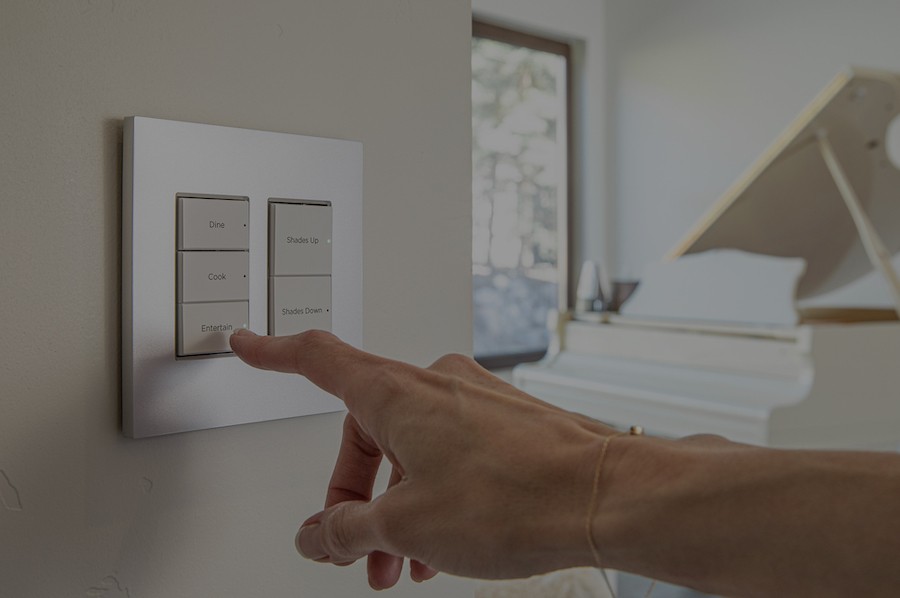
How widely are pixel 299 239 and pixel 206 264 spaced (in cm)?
6

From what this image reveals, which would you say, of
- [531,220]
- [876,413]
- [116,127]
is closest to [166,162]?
[116,127]

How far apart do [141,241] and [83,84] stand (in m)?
0.08

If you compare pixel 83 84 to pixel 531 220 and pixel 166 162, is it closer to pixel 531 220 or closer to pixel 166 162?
pixel 166 162

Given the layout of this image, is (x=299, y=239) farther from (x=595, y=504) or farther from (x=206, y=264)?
(x=595, y=504)

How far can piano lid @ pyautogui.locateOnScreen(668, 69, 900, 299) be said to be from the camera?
8.49ft

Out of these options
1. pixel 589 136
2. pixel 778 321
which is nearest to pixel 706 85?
pixel 589 136

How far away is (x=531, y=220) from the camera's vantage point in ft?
14.3

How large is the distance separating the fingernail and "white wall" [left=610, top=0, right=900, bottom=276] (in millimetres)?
3684

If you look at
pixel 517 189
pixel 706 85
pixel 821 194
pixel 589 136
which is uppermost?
pixel 706 85

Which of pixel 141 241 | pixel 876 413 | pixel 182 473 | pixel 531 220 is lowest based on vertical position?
pixel 876 413

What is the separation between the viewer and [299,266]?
47 cm

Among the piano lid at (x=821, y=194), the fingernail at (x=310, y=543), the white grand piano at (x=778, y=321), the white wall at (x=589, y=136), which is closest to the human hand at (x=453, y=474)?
the fingernail at (x=310, y=543)

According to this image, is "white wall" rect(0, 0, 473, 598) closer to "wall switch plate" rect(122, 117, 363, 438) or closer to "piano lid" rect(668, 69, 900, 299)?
"wall switch plate" rect(122, 117, 363, 438)

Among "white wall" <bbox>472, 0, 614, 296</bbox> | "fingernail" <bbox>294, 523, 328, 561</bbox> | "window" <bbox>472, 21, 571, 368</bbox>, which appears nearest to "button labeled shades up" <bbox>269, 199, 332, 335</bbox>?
"fingernail" <bbox>294, 523, 328, 561</bbox>
